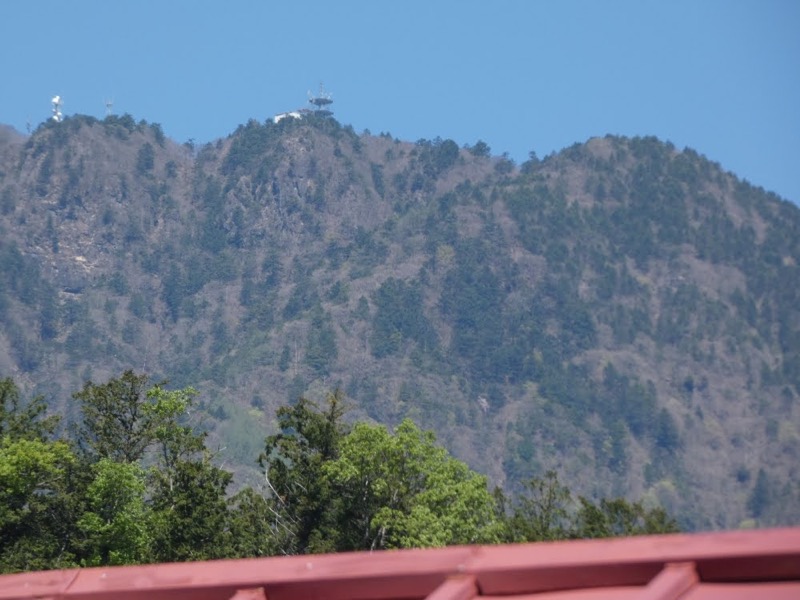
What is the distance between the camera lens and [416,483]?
48469 mm

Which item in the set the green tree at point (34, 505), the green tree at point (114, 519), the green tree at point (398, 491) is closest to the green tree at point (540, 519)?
the green tree at point (398, 491)

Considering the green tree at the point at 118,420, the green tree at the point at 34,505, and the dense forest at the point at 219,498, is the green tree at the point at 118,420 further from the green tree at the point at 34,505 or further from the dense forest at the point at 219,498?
the green tree at the point at 34,505

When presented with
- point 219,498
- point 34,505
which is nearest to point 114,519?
point 34,505

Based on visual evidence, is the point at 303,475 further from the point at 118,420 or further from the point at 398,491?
the point at 118,420

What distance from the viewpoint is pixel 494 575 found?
6195mm

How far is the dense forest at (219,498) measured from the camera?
43.2m

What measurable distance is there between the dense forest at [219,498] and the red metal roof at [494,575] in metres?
34.2

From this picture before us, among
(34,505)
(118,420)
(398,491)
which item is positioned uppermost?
(118,420)

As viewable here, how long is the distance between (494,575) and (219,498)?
41190 millimetres

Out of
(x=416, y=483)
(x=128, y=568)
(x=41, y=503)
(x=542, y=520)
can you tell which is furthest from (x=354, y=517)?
(x=128, y=568)

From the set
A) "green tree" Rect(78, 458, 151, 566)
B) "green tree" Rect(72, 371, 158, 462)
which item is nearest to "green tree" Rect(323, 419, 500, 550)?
"green tree" Rect(78, 458, 151, 566)

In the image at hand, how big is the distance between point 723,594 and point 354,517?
43.0 m

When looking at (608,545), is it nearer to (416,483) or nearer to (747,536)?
(747,536)

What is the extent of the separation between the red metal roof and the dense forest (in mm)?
34169
